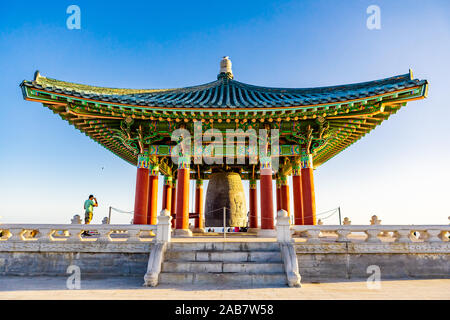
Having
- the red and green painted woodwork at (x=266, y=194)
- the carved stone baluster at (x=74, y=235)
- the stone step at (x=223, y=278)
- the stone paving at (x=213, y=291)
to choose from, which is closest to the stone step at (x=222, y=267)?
the stone step at (x=223, y=278)

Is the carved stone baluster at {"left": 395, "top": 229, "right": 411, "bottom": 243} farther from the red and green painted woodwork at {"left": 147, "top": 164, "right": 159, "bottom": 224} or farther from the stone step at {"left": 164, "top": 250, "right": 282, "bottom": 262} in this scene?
the red and green painted woodwork at {"left": 147, "top": 164, "right": 159, "bottom": 224}

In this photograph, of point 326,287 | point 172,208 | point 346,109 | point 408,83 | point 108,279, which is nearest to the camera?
point 326,287

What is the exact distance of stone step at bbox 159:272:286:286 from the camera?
7.45m

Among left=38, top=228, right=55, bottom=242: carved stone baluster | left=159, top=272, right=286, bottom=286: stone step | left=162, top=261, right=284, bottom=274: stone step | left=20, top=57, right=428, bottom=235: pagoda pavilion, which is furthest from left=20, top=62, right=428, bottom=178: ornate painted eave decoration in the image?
left=159, top=272, right=286, bottom=286: stone step

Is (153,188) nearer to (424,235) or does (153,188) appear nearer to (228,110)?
(228,110)

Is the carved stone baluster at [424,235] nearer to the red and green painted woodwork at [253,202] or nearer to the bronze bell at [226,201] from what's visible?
the bronze bell at [226,201]

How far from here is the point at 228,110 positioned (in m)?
11.0

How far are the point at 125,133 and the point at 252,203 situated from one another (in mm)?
10678

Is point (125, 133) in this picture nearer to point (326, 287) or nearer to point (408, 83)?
point (326, 287)

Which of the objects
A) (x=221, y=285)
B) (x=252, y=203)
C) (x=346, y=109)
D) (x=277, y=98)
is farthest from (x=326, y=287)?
(x=252, y=203)

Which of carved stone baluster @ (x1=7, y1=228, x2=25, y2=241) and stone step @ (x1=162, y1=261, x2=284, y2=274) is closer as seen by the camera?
stone step @ (x1=162, y1=261, x2=284, y2=274)

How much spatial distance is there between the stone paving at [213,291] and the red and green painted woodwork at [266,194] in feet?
14.9

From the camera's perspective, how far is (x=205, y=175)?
65.2 ft

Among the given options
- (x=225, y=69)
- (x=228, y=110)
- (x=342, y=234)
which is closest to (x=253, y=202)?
(x=225, y=69)
